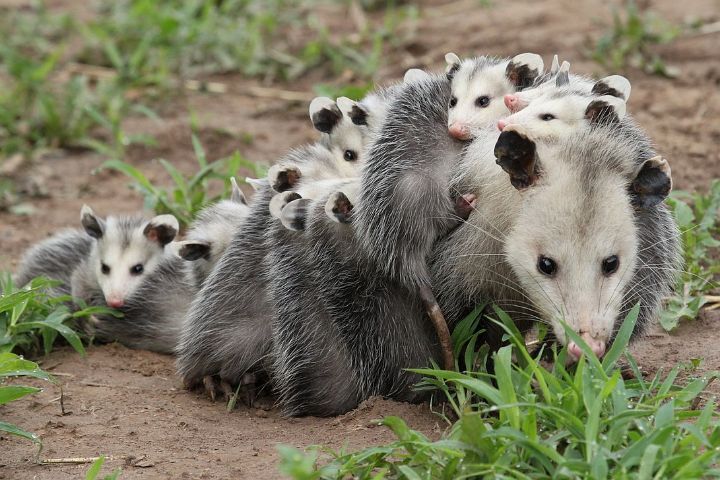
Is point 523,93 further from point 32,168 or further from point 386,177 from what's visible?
point 32,168

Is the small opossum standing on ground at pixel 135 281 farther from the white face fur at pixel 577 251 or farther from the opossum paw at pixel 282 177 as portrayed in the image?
the white face fur at pixel 577 251

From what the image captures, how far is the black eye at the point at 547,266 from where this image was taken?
2.92m

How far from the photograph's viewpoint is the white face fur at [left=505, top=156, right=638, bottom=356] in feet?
9.37

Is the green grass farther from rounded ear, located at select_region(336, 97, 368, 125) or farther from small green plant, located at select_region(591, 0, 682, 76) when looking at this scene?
small green plant, located at select_region(591, 0, 682, 76)

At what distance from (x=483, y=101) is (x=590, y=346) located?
3.44 ft

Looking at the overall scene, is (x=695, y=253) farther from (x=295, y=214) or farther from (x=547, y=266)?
(x=295, y=214)

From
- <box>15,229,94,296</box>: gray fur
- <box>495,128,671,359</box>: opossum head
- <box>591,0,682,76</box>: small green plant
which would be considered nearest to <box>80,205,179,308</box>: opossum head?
<box>15,229,94,296</box>: gray fur

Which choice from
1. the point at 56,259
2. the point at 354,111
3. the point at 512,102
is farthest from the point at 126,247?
the point at 512,102

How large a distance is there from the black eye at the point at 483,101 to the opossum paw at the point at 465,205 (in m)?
0.39

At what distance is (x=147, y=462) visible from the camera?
3.03m

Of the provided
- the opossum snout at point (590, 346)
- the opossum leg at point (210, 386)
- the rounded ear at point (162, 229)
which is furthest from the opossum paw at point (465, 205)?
the rounded ear at point (162, 229)

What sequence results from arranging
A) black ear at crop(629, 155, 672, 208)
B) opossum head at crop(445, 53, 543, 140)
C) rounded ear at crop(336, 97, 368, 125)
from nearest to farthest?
1. black ear at crop(629, 155, 672, 208)
2. opossum head at crop(445, 53, 543, 140)
3. rounded ear at crop(336, 97, 368, 125)

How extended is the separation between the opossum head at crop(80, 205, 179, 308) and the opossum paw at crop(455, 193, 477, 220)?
1.64 meters

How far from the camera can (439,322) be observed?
128 inches
